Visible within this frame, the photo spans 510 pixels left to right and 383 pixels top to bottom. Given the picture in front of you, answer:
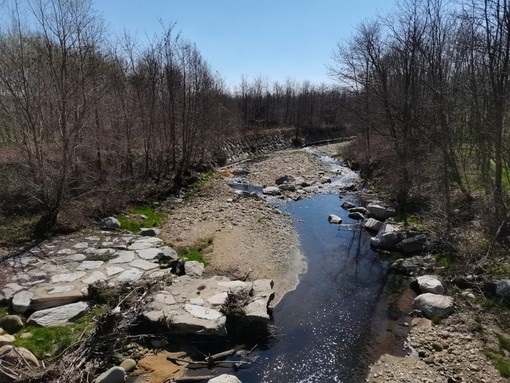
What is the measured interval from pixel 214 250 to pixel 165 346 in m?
4.30

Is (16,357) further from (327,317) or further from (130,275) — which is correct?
(327,317)

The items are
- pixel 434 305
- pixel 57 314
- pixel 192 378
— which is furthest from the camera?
pixel 434 305

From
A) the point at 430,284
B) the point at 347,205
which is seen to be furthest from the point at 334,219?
the point at 430,284

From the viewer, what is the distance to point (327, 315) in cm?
803

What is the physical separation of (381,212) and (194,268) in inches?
345

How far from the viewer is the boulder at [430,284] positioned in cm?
859

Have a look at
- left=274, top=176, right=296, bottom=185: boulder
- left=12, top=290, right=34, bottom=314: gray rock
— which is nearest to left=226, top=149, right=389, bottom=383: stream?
left=12, top=290, right=34, bottom=314: gray rock

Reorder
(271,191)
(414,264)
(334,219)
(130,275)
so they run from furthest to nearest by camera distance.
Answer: (271,191)
(334,219)
(414,264)
(130,275)

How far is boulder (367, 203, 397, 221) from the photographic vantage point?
14828 mm

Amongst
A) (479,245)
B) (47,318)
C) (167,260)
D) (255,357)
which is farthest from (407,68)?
(47,318)

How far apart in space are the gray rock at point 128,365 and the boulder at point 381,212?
1131 centimetres

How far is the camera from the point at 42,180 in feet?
34.7

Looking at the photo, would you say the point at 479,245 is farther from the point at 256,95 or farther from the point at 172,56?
the point at 256,95

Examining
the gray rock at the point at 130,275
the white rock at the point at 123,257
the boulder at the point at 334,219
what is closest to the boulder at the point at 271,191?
the boulder at the point at 334,219
